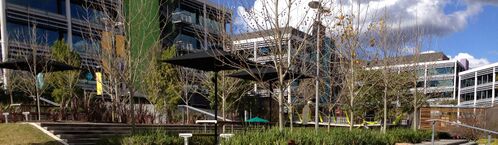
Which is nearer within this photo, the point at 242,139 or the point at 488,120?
the point at 242,139

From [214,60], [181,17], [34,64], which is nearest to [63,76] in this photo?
[34,64]

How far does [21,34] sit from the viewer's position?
3275 cm

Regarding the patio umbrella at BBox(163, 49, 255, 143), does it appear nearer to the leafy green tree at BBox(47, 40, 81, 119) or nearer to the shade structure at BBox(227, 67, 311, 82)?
the shade structure at BBox(227, 67, 311, 82)

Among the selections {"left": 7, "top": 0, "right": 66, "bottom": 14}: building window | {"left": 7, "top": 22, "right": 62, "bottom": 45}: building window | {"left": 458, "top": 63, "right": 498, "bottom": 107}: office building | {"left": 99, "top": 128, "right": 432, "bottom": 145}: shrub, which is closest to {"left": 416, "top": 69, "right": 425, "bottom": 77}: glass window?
{"left": 99, "top": 128, "right": 432, "bottom": 145}: shrub

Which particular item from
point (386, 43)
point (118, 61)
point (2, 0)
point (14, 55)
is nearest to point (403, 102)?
point (386, 43)

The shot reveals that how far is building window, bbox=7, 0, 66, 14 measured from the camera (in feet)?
115

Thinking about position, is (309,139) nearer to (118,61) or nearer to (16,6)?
(118,61)

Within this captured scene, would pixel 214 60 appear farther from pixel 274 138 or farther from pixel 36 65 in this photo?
pixel 36 65

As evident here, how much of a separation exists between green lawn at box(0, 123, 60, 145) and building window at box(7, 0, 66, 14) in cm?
2579

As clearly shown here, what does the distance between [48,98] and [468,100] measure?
82.5 metres

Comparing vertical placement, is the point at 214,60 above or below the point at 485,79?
above

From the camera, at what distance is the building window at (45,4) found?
35.2 meters

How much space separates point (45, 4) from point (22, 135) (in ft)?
95.4

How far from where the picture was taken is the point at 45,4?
123ft
